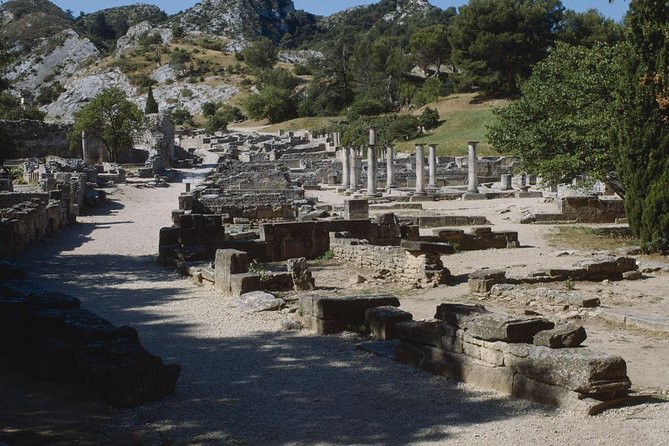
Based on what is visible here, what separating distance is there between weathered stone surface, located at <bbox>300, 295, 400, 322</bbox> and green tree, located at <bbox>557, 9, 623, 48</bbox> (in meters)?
70.4

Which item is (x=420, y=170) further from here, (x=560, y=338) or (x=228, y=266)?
(x=560, y=338)

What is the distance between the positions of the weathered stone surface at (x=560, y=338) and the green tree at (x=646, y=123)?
13502 millimetres

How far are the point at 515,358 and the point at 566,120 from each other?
692 inches

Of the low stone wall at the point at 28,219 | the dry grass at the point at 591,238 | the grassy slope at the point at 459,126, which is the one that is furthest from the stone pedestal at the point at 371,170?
the grassy slope at the point at 459,126

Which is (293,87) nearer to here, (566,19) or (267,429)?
(566,19)

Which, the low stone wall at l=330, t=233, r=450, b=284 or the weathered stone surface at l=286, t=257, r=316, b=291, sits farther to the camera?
the low stone wall at l=330, t=233, r=450, b=284

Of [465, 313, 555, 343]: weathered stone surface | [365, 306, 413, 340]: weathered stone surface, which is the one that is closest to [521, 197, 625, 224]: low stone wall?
[365, 306, 413, 340]: weathered stone surface

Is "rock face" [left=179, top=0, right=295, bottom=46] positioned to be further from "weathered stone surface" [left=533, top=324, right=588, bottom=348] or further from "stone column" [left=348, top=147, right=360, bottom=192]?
"weathered stone surface" [left=533, top=324, right=588, bottom=348]

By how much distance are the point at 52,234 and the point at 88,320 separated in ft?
56.8

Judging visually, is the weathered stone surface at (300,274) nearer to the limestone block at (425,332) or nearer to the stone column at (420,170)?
the limestone block at (425,332)

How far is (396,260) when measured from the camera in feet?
56.5

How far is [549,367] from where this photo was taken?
671 centimetres

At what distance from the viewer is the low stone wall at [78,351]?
696cm

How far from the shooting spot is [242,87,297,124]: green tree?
93625mm
